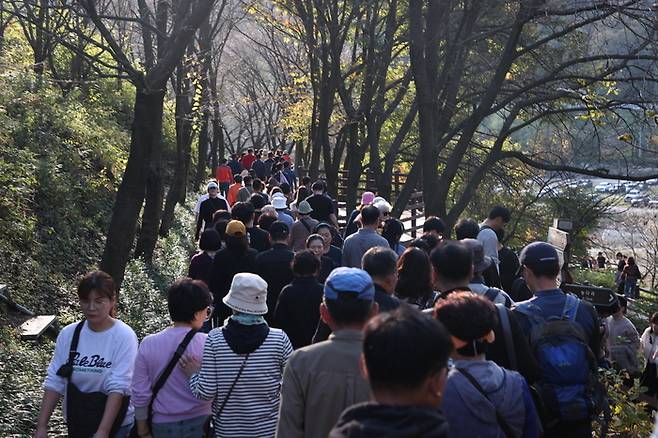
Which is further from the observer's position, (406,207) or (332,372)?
(406,207)

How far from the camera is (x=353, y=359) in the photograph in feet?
13.1

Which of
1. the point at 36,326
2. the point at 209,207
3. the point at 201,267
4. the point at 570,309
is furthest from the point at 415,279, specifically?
the point at 209,207

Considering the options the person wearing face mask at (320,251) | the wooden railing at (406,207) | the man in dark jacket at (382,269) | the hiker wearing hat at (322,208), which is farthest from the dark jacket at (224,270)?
the wooden railing at (406,207)

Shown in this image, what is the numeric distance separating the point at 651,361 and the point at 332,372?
755 cm

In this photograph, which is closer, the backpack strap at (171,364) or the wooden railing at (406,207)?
the backpack strap at (171,364)

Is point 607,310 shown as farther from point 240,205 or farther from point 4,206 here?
point 4,206

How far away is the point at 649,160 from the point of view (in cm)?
1617

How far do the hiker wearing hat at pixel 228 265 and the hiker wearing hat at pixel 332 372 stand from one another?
483 centimetres

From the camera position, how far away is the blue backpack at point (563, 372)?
492 cm

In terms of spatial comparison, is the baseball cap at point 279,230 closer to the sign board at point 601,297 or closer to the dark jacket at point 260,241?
the dark jacket at point 260,241

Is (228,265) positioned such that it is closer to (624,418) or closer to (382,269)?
(382,269)

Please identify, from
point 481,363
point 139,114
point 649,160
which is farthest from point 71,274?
point 481,363

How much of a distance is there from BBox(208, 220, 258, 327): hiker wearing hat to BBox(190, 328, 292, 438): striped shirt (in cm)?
387

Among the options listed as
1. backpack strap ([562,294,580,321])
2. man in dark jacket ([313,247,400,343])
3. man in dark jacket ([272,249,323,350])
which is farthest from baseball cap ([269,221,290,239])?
backpack strap ([562,294,580,321])
